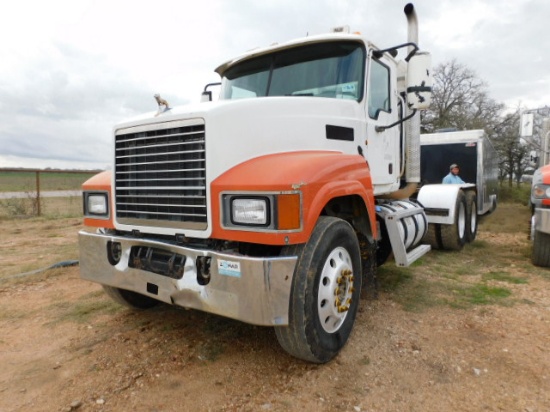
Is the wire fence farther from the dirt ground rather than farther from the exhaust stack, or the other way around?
the exhaust stack

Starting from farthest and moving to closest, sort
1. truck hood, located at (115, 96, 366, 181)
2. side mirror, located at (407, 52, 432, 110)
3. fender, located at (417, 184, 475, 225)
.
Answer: fender, located at (417, 184, 475, 225) → side mirror, located at (407, 52, 432, 110) → truck hood, located at (115, 96, 366, 181)

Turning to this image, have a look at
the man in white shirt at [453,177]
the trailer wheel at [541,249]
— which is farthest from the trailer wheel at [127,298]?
the man in white shirt at [453,177]

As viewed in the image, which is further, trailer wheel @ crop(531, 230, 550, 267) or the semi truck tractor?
trailer wheel @ crop(531, 230, 550, 267)

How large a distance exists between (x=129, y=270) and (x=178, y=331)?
2.69 ft

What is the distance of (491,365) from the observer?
2848 millimetres

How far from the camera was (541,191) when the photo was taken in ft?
17.2

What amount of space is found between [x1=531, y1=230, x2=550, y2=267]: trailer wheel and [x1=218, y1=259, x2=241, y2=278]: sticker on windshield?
5.24m

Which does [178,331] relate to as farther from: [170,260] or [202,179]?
[202,179]

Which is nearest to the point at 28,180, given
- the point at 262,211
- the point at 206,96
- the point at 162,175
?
the point at 206,96

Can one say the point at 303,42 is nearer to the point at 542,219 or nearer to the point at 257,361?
the point at 257,361

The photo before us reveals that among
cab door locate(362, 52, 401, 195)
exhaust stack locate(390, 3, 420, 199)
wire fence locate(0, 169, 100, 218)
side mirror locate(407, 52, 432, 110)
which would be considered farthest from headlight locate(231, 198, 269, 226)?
wire fence locate(0, 169, 100, 218)

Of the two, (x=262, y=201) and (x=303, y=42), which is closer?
(x=262, y=201)

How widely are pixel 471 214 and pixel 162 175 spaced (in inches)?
275

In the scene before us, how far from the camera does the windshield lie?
12.2 ft
